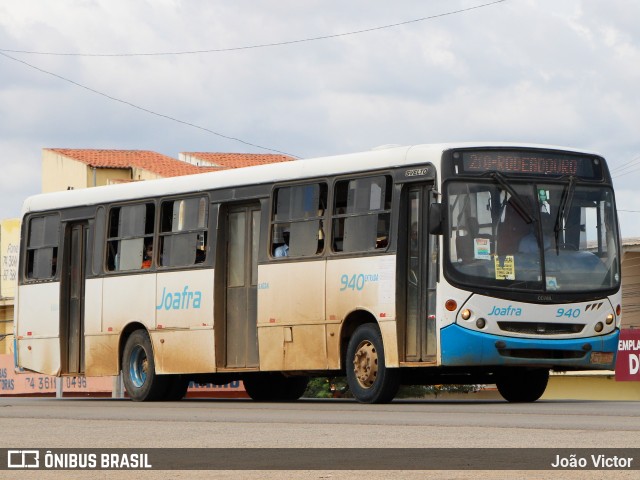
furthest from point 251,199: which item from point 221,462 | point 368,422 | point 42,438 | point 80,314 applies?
point 221,462

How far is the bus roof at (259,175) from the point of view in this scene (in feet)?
65.7

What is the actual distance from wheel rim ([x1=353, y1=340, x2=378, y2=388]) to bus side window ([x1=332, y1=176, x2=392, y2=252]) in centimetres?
120

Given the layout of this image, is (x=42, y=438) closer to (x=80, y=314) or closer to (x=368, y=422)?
(x=368, y=422)

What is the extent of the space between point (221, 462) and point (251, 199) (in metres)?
11.6

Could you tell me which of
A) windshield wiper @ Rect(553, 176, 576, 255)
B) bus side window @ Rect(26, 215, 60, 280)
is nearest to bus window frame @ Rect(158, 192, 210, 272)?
bus side window @ Rect(26, 215, 60, 280)

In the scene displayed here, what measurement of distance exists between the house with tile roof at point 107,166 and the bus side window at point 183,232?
43.8m

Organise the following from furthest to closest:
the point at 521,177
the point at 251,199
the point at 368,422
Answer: the point at 251,199
the point at 521,177
the point at 368,422

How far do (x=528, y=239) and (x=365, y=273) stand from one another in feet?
6.78

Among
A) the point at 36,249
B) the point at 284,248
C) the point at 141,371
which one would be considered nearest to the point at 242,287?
the point at 284,248

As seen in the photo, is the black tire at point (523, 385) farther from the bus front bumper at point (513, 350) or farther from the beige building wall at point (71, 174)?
the beige building wall at point (71, 174)

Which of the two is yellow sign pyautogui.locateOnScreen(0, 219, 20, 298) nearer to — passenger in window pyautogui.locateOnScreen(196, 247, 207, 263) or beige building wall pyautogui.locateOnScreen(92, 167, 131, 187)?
beige building wall pyautogui.locateOnScreen(92, 167, 131, 187)

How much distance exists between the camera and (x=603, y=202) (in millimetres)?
20375

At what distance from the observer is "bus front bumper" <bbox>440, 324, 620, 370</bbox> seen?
19.3 meters

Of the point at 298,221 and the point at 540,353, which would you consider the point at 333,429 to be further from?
the point at 298,221
